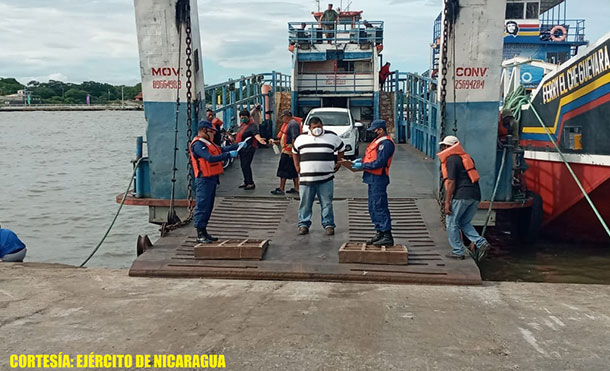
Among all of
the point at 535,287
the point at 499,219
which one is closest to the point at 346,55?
the point at 499,219

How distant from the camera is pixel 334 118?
51.4 ft

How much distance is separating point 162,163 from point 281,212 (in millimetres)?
A: 2084

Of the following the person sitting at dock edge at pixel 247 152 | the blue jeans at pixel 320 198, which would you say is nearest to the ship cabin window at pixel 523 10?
the person sitting at dock edge at pixel 247 152

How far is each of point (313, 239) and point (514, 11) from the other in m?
25.5

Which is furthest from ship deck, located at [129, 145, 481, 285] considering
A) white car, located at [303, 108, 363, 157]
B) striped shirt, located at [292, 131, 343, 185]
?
white car, located at [303, 108, 363, 157]

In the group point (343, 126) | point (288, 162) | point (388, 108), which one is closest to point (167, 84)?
point (288, 162)

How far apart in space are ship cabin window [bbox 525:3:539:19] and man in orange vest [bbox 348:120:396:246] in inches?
983

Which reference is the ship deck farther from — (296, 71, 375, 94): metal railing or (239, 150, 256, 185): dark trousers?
(296, 71, 375, 94): metal railing

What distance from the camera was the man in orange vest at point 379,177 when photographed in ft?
23.2

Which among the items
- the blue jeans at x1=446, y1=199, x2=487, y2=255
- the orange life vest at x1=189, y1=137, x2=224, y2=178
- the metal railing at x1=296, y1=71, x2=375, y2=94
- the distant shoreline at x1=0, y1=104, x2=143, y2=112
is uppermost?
the distant shoreline at x1=0, y1=104, x2=143, y2=112

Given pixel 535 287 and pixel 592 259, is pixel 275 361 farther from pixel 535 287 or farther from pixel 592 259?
pixel 592 259

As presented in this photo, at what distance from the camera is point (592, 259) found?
10.1 meters

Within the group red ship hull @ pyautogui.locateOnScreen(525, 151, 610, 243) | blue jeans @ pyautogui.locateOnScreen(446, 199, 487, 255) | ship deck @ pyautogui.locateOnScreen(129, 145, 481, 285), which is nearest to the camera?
ship deck @ pyautogui.locateOnScreen(129, 145, 481, 285)

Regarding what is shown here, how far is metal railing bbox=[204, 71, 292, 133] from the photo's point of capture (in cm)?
1383
